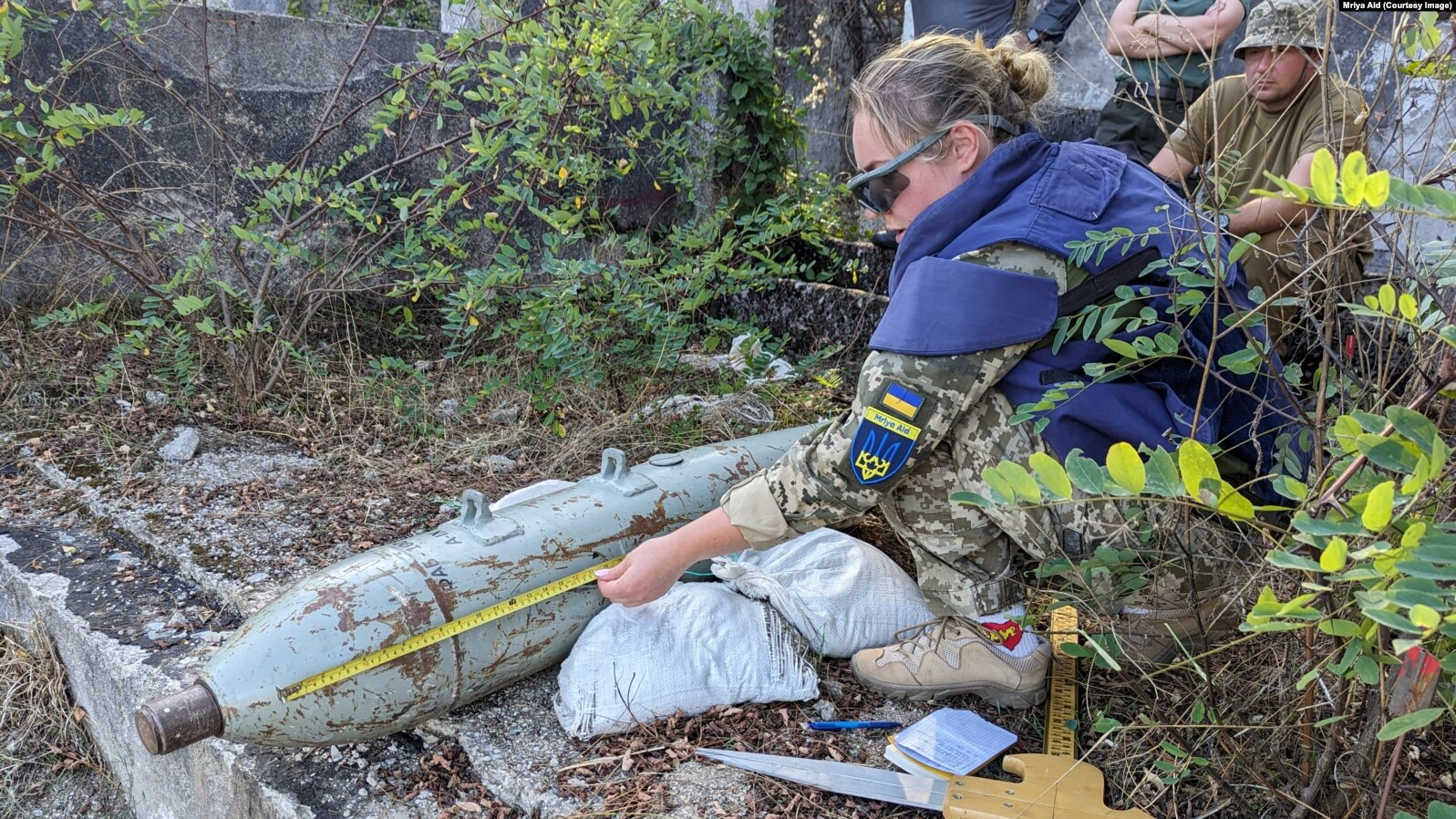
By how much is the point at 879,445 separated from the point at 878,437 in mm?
18

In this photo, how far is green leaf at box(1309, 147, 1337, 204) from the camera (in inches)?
36.9

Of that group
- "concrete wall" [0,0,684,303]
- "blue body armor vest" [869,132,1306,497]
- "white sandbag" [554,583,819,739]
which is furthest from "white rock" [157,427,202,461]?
"blue body armor vest" [869,132,1306,497]

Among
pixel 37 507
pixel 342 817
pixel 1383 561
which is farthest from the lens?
pixel 37 507

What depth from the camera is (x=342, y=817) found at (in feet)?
6.42

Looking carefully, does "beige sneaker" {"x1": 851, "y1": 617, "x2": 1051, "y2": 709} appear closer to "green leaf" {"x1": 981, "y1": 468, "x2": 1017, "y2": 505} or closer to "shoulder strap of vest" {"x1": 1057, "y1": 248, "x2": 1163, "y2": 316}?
"shoulder strap of vest" {"x1": 1057, "y1": 248, "x2": 1163, "y2": 316}

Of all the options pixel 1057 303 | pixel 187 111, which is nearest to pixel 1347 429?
pixel 1057 303

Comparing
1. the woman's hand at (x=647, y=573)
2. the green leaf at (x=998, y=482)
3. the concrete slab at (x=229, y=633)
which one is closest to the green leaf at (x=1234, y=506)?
the green leaf at (x=998, y=482)

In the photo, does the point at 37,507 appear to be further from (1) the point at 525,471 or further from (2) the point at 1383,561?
(2) the point at 1383,561

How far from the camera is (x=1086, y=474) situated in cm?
116

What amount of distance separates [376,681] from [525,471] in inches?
59.4

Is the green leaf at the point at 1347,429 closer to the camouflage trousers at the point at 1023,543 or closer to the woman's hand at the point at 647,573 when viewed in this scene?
the camouflage trousers at the point at 1023,543

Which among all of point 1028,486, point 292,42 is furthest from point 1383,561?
point 292,42

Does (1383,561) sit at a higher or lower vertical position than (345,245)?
higher

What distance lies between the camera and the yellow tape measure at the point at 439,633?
1.91 m
